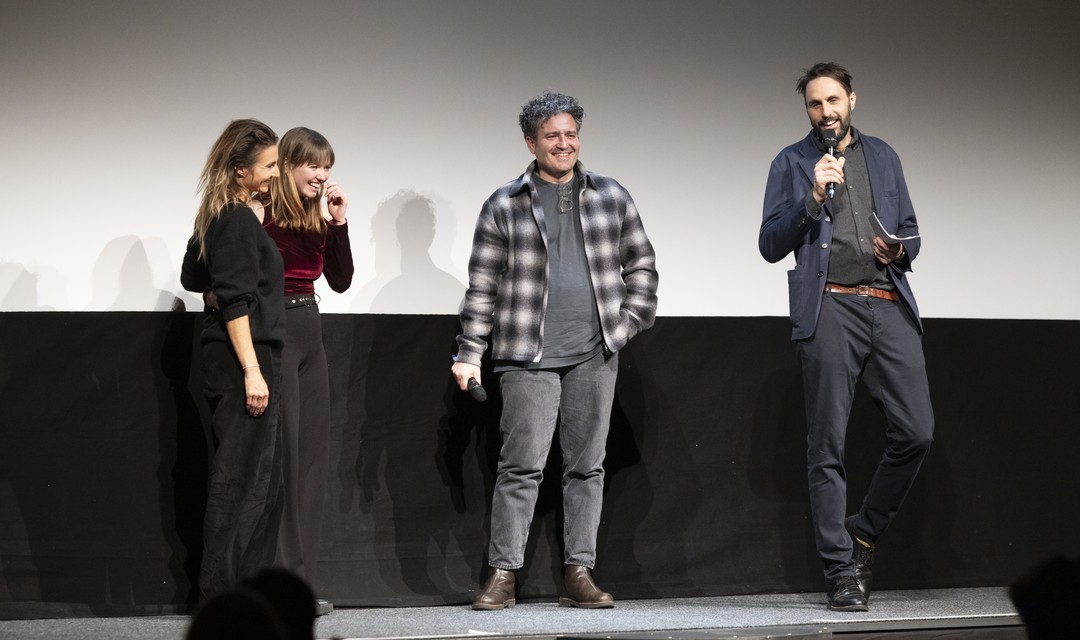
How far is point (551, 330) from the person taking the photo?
371 centimetres

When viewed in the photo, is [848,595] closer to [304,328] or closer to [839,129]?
[839,129]

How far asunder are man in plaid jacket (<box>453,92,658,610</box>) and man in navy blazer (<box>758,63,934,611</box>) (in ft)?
1.70

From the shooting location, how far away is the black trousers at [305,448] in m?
3.55

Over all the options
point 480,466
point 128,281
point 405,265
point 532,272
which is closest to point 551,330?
point 532,272

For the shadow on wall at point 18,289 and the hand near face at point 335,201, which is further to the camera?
the shadow on wall at point 18,289

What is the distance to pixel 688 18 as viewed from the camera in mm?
4578

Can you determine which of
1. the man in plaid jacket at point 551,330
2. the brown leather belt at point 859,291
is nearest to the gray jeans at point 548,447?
the man in plaid jacket at point 551,330

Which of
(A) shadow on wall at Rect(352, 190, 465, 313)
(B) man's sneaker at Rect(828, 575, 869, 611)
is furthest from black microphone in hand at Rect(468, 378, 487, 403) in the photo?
(B) man's sneaker at Rect(828, 575, 869, 611)

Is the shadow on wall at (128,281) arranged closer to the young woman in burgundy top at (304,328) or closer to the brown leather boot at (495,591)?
the young woman in burgundy top at (304,328)

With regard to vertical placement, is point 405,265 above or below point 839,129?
below

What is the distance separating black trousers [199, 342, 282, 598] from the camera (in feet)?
10.3

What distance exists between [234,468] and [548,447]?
1006 mm

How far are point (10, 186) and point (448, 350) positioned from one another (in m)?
1.52

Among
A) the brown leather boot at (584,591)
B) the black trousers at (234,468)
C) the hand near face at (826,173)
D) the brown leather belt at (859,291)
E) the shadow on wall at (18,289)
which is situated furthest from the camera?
the shadow on wall at (18,289)
